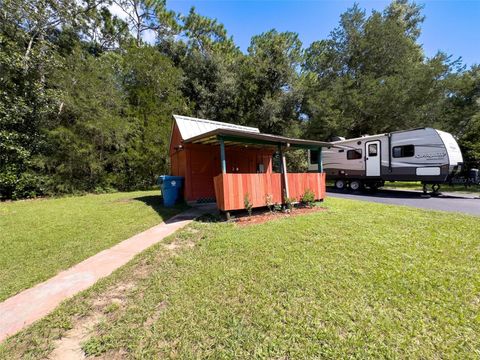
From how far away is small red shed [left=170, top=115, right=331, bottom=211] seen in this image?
246 inches

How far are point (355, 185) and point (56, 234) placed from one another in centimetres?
1377

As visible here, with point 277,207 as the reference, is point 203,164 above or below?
above

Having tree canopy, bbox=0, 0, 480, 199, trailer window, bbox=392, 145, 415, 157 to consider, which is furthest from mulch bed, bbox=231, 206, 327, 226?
tree canopy, bbox=0, 0, 480, 199

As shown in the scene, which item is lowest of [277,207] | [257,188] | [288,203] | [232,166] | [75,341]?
[75,341]

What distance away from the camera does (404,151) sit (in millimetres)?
11031

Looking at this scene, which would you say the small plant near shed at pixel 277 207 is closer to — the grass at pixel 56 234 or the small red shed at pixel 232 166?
the small red shed at pixel 232 166

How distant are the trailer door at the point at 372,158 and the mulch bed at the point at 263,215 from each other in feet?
21.2

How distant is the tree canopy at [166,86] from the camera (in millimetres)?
11812

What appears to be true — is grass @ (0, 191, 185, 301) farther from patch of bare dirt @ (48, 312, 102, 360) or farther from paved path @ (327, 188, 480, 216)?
paved path @ (327, 188, 480, 216)

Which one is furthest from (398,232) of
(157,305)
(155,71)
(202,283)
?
(155,71)

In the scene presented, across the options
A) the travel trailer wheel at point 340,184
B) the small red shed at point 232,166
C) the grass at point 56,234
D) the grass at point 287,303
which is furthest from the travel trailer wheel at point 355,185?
the grass at point 56,234

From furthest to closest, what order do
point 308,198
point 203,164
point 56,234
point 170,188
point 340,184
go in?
point 340,184 → point 203,164 → point 170,188 → point 308,198 → point 56,234

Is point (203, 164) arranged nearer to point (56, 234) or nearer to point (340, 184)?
point (56, 234)

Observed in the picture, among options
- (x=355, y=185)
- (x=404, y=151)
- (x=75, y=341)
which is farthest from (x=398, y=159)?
(x=75, y=341)
